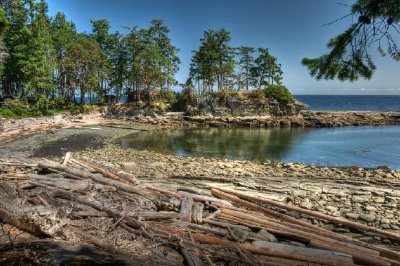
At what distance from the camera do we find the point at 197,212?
27.6 feet

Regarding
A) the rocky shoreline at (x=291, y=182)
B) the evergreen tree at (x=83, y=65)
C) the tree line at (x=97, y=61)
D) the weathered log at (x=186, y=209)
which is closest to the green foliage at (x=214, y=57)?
the tree line at (x=97, y=61)

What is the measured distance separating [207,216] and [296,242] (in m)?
2.24

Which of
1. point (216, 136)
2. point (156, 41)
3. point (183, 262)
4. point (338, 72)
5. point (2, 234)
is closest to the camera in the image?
point (338, 72)

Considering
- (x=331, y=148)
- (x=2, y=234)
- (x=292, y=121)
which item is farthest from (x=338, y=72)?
(x=292, y=121)

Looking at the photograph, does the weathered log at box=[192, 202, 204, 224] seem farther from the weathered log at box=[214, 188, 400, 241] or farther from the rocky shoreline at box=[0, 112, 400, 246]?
the rocky shoreline at box=[0, 112, 400, 246]

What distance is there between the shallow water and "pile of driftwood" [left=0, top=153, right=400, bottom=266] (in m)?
18.8

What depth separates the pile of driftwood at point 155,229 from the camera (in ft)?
20.0

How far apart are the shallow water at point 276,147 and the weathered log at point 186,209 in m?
18.7

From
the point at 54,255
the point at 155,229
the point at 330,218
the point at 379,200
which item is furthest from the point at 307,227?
the point at 379,200

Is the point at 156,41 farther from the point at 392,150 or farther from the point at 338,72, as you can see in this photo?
the point at 338,72

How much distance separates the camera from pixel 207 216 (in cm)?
850

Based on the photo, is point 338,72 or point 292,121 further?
point 292,121

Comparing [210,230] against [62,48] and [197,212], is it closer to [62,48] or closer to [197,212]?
[197,212]

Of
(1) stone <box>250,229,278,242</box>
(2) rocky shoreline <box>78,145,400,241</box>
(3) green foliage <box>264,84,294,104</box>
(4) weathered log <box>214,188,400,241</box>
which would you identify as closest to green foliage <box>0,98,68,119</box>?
(2) rocky shoreline <box>78,145,400,241</box>
